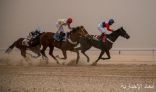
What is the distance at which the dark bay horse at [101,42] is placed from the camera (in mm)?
12180

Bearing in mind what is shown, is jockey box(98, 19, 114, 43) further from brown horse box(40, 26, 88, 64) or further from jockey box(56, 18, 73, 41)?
→ jockey box(56, 18, 73, 41)

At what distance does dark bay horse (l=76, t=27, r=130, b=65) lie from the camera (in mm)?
12180

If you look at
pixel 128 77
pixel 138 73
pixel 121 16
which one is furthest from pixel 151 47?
pixel 128 77

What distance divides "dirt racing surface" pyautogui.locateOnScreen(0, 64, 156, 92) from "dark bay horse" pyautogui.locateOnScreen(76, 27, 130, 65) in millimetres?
1766

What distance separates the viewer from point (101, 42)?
1231cm

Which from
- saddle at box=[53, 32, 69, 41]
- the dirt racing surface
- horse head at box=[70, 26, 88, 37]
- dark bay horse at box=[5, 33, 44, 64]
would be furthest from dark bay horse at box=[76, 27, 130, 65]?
the dirt racing surface

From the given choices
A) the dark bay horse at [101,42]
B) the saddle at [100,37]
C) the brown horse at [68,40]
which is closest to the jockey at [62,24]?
the brown horse at [68,40]

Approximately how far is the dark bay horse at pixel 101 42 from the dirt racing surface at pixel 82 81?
177 centimetres

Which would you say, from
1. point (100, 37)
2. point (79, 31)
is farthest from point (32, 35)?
point (100, 37)

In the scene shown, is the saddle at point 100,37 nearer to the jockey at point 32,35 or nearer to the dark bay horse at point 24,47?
the jockey at point 32,35

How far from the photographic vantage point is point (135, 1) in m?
12.7

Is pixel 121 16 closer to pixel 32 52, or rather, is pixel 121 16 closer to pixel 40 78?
pixel 32 52

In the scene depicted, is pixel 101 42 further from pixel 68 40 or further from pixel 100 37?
pixel 68 40

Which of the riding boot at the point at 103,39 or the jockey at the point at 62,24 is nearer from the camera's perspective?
the riding boot at the point at 103,39
